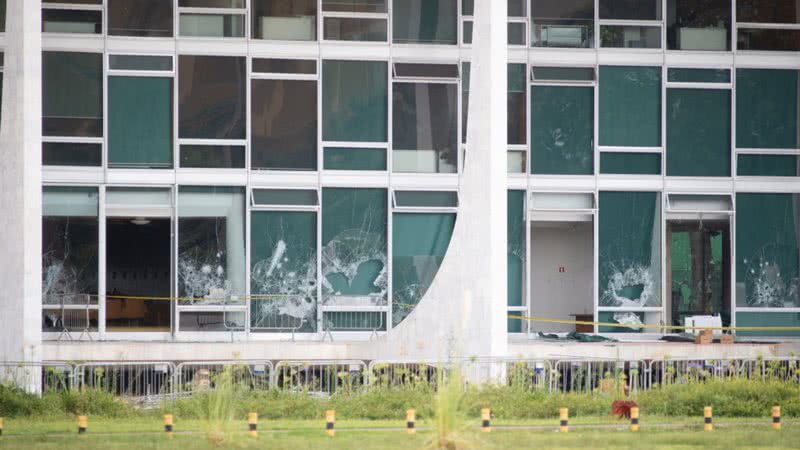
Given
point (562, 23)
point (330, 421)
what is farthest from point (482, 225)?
point (562, 23)

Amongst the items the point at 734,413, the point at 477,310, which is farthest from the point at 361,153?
the point at 734,413

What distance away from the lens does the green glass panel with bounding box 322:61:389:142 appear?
2955 cm

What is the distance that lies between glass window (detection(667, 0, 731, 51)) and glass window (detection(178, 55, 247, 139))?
9284mm

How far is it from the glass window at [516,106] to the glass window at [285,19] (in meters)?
4.28

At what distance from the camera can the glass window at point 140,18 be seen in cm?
2908

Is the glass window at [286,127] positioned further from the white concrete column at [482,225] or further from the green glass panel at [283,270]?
the white concrete column at [482,225]

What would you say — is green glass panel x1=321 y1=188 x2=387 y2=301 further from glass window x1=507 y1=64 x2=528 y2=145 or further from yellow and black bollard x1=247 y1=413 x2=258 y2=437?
yellow and black bollard x1=247 y1=413 x2=258 y2=437

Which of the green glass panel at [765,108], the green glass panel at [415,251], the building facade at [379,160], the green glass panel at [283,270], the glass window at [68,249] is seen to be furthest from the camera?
the green glass panel at [765,108]

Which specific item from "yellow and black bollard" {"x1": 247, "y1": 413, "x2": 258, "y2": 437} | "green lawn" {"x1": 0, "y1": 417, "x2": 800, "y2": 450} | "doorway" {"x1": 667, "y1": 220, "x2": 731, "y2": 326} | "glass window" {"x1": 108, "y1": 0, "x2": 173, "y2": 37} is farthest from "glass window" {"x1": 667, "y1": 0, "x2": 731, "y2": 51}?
"yellow and black bollard" {"x1": 247, "y1": 413, "x2": 258, "y2": 437}

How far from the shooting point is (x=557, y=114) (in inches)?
1187

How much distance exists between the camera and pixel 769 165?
99.7 feet

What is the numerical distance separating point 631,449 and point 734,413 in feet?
14.3

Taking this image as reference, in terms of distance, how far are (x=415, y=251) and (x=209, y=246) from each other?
430 centimetres

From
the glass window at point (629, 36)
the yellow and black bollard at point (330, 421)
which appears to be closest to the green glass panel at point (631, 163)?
the glass window at point (629, 36)
